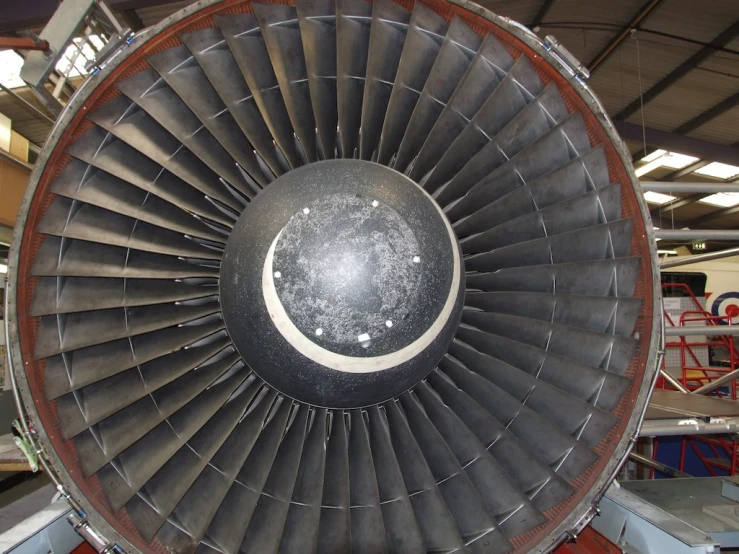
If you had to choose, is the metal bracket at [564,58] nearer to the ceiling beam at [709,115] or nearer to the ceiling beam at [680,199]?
the ceiling beam at [709,115]

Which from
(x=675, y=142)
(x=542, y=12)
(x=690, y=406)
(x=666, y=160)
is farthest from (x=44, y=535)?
(x=666, y=160)

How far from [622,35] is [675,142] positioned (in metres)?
4.07

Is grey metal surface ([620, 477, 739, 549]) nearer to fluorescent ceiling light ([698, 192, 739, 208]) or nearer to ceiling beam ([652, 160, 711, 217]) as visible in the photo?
→ ceiling beam ([652, 160, 711, 217])

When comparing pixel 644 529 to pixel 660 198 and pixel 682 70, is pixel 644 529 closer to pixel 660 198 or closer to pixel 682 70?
pixel 682 70

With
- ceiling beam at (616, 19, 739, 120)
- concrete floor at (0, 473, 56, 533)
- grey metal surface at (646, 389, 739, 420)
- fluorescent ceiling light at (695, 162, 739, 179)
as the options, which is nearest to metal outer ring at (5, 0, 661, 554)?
concrete floor at (0, 473, 56, 533)

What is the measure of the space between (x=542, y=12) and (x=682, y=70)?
3046 mm

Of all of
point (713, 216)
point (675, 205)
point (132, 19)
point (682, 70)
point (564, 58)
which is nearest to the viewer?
point (564, 58)

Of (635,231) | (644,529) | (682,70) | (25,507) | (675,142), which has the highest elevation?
(682,70)

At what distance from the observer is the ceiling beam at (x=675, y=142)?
11852 millimetres

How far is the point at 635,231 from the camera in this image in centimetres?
200

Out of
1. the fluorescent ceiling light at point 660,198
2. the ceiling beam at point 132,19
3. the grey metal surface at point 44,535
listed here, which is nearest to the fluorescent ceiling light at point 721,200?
the fluorescent ceiling light at point 660,198

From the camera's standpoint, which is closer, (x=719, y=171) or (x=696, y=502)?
(x=696, y=502)

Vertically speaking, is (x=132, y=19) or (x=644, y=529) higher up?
(x=132, y=19)

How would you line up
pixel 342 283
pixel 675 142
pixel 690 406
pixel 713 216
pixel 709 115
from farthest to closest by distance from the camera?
pixel 713 216
pixel 675 142
pixel 709 115
pixel 690 406
pixel 342 283
